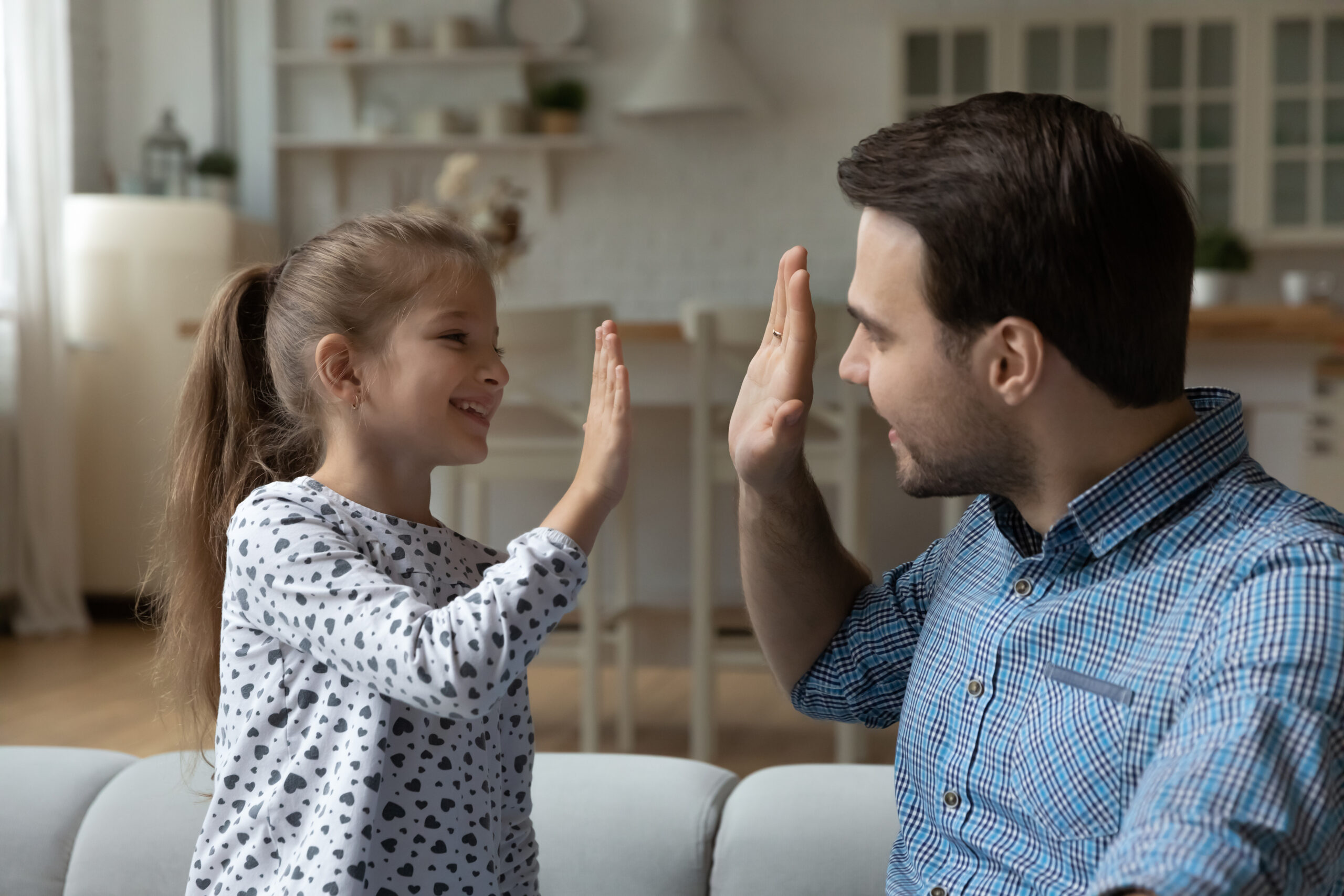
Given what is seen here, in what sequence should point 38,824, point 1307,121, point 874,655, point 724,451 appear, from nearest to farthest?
point 874,655
point 38,824
point 724,451
point 1307,121

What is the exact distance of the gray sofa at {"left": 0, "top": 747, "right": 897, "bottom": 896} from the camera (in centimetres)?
127

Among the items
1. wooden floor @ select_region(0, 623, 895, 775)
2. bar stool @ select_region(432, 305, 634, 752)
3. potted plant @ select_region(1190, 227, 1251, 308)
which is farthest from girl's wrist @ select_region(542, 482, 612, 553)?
potted plant @ select_region(1190, 227, 1251, 308)

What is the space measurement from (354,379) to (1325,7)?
16.6 feet

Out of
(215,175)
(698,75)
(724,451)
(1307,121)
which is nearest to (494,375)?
(724,451)

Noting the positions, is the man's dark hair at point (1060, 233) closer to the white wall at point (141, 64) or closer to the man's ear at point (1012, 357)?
the man's ear at point (1012, 357)

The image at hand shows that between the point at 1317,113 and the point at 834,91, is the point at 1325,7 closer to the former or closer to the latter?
the point at 1317,113

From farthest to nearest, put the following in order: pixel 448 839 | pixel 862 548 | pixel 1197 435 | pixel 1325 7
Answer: pixel 1325 7, pixel 862 548, pixel 448 839, pixel 1197 435

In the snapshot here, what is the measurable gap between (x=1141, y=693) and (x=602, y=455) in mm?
460

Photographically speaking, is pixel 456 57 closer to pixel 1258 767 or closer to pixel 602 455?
pixel 602 455

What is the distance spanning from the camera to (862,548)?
2930mm

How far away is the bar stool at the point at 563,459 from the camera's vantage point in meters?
2.84

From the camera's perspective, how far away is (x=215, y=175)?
17.6ft

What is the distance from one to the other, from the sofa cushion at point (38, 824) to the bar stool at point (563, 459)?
1.47m

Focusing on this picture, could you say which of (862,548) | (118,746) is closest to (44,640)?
(118,746)
